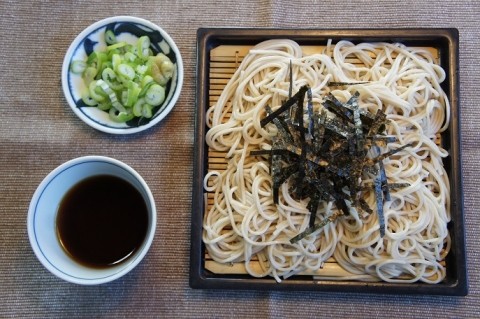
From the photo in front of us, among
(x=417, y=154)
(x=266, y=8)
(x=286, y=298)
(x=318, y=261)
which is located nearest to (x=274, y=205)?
(x=318, y=261)

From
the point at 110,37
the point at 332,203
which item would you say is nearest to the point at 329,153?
the point at 332,203

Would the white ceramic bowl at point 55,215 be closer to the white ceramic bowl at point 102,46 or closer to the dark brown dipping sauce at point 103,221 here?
the dark brown dipping sauce at point 103,221

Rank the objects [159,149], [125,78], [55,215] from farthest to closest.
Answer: [159,149], [125,78], [55,215]

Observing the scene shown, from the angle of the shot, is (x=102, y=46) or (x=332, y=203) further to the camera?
(x=102, y=46)

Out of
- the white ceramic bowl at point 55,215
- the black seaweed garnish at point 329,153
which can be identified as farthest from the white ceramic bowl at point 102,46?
the black seaweed garnish at point 329,153

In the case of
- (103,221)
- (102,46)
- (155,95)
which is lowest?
(103,221)

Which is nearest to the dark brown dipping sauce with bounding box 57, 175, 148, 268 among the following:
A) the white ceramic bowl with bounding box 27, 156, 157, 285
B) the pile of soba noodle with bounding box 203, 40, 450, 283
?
the white ceramic bowl with bounding box 27, 156, 157, 285

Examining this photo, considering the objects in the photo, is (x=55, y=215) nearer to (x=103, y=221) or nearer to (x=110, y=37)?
(x=103, y=221)
